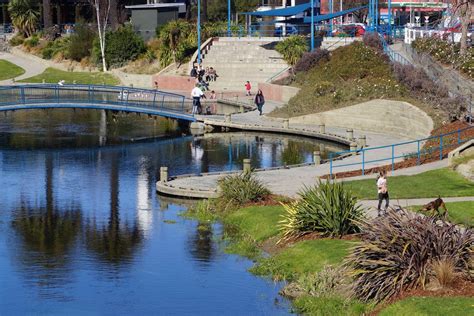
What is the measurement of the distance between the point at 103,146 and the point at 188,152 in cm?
574

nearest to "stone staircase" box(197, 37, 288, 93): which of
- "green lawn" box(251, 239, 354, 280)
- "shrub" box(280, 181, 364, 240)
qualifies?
"shrub" box(280, 181, 364, 240)

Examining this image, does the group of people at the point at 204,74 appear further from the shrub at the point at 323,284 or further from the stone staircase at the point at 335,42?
the shrub at the point at 323,284

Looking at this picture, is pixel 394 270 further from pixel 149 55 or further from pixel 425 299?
pixel 149 55

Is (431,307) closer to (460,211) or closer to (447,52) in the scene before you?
(460,211)

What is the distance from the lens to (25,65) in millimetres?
109438

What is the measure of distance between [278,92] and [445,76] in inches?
606

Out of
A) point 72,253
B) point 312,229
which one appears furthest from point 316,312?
point 72,253

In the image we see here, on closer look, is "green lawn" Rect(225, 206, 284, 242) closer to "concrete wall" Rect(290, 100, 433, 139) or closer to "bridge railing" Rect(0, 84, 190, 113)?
"concrete wall" Rect(290, 100, 433, 139)

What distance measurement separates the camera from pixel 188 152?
201ft

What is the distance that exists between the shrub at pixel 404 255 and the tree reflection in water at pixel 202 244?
7.65 metres

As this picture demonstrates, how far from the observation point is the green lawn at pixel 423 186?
42.7 m

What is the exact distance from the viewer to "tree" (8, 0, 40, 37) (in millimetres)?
119500

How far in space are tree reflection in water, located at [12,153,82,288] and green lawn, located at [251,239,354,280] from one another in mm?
6111

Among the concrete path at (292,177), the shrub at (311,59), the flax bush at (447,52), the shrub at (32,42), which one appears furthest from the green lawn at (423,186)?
the shrub at (32,42)
